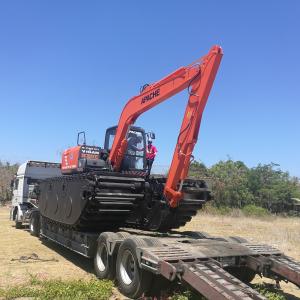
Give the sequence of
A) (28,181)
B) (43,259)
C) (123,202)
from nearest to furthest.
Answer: (123,202)
(43,259)
(28,181)

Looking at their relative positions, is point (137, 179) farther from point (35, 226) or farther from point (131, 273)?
point (35, 226)

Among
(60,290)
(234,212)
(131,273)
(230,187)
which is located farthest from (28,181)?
(230,187)

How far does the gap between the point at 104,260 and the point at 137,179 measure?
2.16 metres

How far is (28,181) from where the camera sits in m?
20.2

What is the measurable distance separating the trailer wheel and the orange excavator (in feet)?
6.21

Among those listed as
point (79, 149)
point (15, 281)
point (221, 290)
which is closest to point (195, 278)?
point (221, 290)

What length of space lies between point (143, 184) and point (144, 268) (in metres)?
3.55

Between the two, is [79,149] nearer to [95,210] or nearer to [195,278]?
[95,210]

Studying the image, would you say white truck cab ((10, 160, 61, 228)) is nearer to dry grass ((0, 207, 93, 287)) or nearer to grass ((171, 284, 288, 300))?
dry grass ((0, 207, 93, 287))

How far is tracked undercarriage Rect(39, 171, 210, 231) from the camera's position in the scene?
1081cm

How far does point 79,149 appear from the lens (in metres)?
13.5

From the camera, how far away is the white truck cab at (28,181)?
2006 cm

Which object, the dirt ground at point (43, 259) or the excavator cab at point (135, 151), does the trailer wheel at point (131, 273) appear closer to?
the dirt ground at point (43, 259)

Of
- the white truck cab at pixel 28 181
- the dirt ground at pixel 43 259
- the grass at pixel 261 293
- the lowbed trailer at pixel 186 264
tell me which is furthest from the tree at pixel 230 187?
the grass at pixel 261 293
